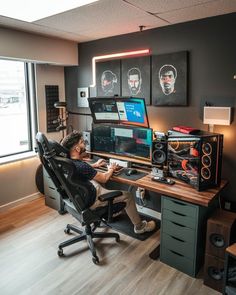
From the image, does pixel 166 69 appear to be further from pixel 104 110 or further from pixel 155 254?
→ pixel 155 254

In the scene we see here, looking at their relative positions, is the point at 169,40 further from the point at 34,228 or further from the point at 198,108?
the point at 34,228

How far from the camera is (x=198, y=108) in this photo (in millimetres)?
2539

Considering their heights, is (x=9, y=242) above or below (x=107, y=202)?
below

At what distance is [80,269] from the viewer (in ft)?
7.18

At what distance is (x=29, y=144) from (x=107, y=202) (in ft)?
6.25

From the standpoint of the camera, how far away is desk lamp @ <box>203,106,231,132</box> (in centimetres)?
227

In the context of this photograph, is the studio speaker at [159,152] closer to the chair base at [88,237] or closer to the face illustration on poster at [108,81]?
the chair base at [88,237]

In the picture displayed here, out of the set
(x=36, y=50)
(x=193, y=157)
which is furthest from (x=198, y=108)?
(x=36, y=50)

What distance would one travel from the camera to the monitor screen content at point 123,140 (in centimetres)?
272

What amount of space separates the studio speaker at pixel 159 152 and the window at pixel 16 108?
6.20ft

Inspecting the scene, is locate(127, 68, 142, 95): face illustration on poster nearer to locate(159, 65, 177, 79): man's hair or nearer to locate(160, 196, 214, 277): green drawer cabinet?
locate(159, 65, 177, 79): man's hair

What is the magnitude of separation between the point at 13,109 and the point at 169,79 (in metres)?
2.08

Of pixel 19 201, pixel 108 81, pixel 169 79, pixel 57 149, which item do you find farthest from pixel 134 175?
pixel 19 201

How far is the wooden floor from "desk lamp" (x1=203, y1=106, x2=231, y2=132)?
1.30 m
